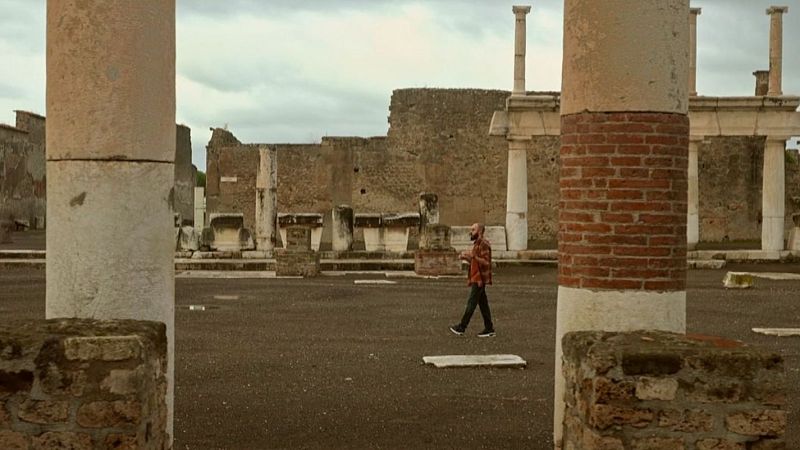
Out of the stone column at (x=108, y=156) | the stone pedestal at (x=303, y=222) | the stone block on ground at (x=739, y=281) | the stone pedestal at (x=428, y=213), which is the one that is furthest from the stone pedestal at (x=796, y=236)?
the stone column at (x=108, y=156)

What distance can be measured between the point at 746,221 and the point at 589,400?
2768cm

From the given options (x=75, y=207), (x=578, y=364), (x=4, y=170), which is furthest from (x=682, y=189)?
(x=4, y=170)

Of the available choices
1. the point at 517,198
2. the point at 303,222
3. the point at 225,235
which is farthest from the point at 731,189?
the point at 225,235

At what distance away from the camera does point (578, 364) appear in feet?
16.2

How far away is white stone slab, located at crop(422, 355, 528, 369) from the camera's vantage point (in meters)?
9.27

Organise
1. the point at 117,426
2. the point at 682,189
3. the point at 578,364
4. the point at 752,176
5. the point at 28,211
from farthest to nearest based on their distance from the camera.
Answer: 1. the point at 28,211
2. the point at 752,176
3. the point at 682,189
4. the point at 578,364
5. the point at 117,426

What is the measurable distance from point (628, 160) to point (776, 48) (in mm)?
19121

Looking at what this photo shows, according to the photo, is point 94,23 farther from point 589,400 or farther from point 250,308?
point 250,308

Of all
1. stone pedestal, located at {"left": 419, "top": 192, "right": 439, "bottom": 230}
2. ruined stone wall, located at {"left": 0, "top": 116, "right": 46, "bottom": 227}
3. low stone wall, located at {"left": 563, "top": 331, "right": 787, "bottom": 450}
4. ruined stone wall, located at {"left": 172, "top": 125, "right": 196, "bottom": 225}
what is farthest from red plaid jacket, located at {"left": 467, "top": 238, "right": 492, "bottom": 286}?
ruined stone wall, located at {"left": 172, "top": 125, "right": 196, "bottom": 225}

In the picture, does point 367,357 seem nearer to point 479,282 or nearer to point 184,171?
point 479,282

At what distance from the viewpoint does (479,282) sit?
1153 centimetres

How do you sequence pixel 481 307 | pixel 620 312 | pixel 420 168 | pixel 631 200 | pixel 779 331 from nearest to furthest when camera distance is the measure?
pixel 631 200 → pixel 620 312 → pixel 481 307 → pixel 779 331 → pixel 420 168

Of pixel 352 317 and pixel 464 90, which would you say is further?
pixel 464 90

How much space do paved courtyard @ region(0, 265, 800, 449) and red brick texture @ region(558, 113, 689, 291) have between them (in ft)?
4.95
